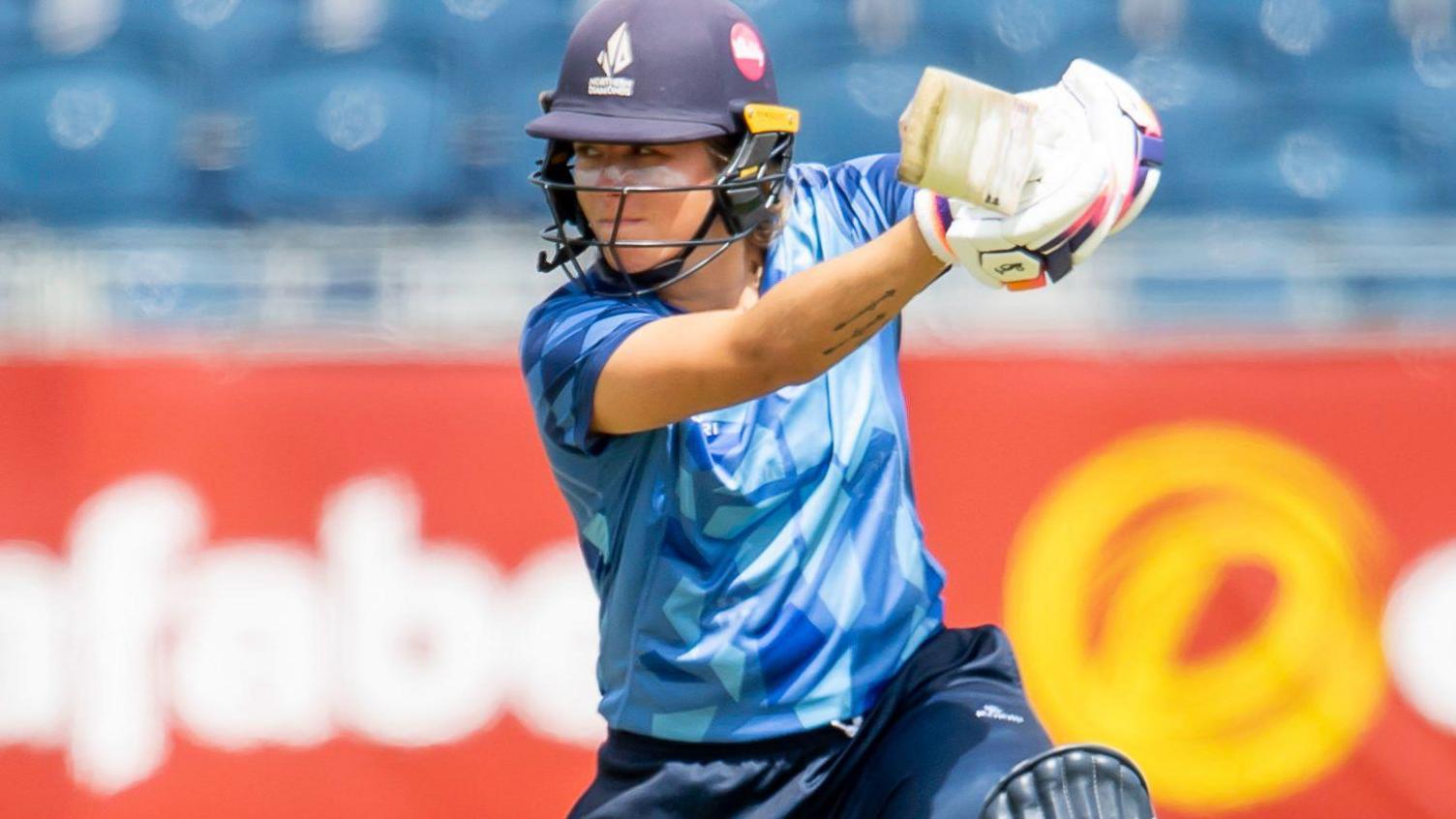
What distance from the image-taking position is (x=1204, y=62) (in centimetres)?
552

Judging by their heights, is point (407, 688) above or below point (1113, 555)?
below

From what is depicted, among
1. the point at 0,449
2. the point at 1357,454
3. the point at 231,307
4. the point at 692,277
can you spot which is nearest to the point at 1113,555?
the point at 1357,454

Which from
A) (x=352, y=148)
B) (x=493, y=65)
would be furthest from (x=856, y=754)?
(x=493, y=65)

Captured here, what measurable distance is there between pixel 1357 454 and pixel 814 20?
2.20 metres

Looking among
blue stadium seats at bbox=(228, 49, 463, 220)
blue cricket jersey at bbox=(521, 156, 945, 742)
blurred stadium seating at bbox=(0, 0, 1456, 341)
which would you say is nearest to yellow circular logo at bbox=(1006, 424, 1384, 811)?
blurred stadium seating at bbox=(0, 0, 1456, 341)

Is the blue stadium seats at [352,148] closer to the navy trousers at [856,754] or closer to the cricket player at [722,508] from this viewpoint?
the cricket player at [722,508]

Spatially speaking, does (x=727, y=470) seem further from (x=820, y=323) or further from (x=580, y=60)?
(x=580, y=60)

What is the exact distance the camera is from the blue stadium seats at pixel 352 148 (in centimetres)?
532

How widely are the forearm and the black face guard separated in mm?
363

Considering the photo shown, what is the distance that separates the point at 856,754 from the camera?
256 centimetres

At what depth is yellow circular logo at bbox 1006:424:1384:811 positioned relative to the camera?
403 centimetres

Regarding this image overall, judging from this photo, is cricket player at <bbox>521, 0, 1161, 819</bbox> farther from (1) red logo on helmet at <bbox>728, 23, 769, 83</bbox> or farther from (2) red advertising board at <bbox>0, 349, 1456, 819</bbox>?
(2) red advertising board at <bbox>0, 349, 1456, 819</bbox>

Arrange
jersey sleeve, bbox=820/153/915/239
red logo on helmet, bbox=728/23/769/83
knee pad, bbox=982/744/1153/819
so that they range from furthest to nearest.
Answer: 1. jersey sleeve, bbox=820/153/915/239
2. red logo on helmet, bbox=728/23/769/83
3. knee pad, bbox=982/744/1153/819

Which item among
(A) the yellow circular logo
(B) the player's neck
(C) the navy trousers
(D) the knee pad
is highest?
(B) the player's neck
